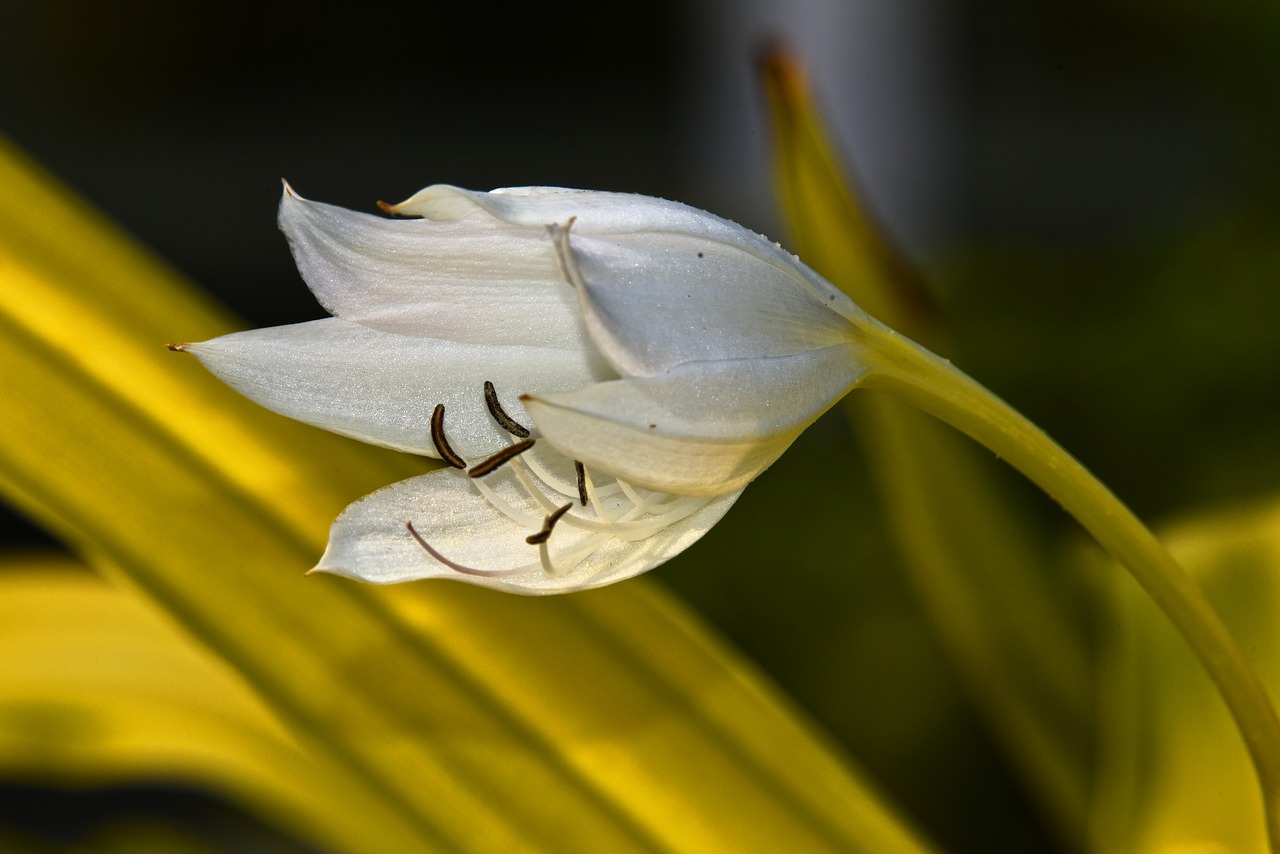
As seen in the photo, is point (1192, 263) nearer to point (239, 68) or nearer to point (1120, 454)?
point (1120, 454)

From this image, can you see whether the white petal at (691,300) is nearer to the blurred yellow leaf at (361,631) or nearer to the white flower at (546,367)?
the white flower at (546,367)

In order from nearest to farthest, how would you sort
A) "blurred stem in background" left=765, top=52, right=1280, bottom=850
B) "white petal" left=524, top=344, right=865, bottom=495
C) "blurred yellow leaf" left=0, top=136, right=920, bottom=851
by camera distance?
"white petal" left=524, top=344, right=865, bottom=495 → "blurred yellow leaf" left=0, top=136, right=920, bottom=851 → "blurred stem in background" left=765, top=52, right=1280, bottom=850

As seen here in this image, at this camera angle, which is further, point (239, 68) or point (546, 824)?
point (239, 68)

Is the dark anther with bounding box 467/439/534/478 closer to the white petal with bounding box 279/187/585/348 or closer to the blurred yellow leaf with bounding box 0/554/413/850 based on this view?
the white petal with bounding box 279/187/585/348

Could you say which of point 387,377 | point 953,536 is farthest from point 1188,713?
point 387,377

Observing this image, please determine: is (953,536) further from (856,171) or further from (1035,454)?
(856,171)

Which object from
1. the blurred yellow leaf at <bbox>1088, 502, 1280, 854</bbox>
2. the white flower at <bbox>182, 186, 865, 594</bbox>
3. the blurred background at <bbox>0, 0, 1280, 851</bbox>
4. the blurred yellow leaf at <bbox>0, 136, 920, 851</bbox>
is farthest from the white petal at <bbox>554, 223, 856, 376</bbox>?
the blurred background at <bbox>0, 0, 1280, 851</bbox>

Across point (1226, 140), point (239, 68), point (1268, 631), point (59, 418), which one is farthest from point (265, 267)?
point (1268, 631)
